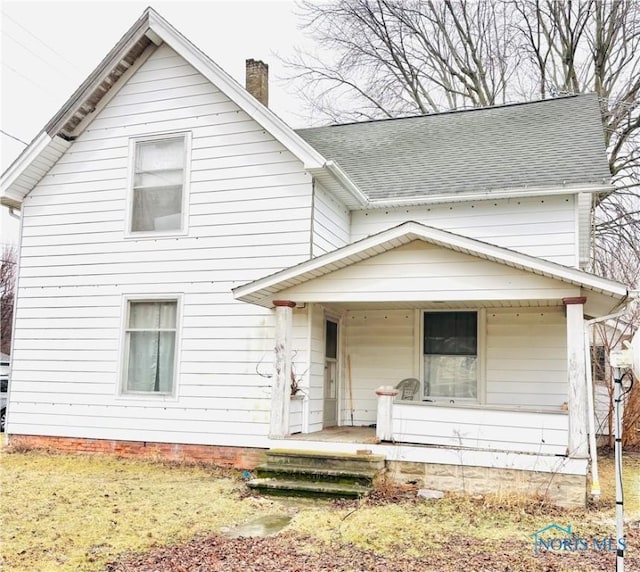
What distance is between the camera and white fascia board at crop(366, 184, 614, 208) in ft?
32.3

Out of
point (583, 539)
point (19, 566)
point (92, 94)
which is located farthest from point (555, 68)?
point (19, 566)

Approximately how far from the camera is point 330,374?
35.7 ft

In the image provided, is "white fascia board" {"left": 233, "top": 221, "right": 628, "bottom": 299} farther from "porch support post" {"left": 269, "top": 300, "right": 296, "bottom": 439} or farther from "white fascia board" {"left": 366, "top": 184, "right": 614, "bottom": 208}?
"white fascia board" {"left": 366, "top": 184, "right": 614, "bottom": 208}

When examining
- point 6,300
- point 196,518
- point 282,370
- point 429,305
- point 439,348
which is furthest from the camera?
point 6,300

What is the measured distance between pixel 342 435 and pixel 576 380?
133 inches

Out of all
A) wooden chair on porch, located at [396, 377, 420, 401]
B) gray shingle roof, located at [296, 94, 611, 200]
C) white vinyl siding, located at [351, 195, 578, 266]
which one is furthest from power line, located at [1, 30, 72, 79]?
wooden chair on porch, located at [396, 377, 420, 401]

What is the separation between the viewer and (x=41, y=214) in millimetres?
11453

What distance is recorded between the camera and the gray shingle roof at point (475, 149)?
10641mm

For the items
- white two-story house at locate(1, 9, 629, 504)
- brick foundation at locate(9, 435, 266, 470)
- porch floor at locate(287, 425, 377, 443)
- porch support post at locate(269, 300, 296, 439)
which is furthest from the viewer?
white two-story house at locate(1, 9, 629, 504)

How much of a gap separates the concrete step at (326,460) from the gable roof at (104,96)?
190 inches

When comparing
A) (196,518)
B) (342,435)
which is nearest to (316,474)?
(342,435)

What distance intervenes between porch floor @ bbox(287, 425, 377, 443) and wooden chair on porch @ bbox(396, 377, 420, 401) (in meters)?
0.76

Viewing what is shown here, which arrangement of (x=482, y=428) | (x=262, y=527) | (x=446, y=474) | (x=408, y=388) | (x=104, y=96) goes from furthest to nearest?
(x=104, y=96) → (x=408, y=388) → (x=482, y=428) → (x=446, y=474) → (x=262, y=527)

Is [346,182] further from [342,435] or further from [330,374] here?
[342,435]
